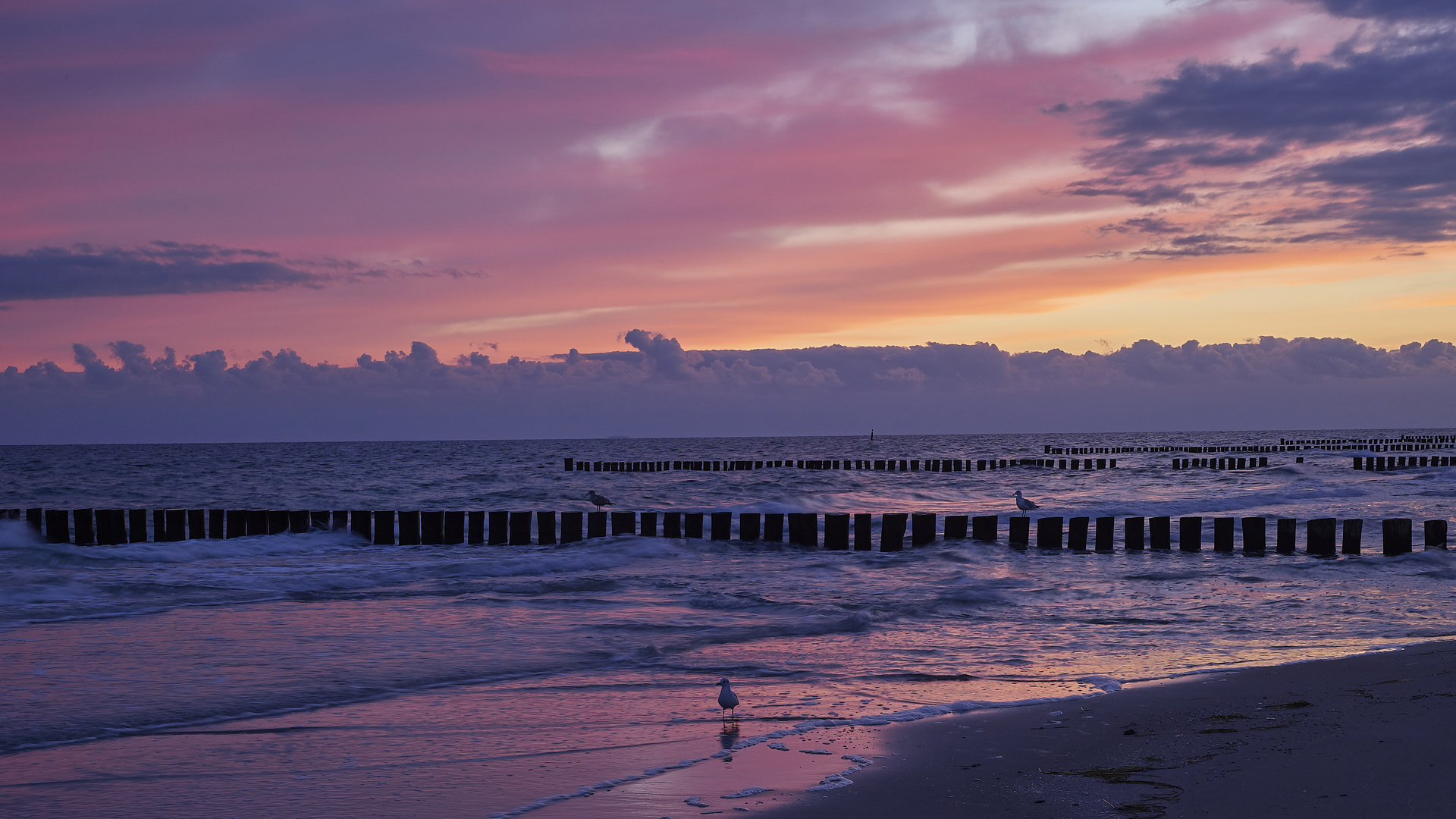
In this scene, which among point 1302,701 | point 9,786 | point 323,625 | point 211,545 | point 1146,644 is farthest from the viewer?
point 211,545

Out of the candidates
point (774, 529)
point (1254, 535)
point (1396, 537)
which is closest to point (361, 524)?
point (774, 529)

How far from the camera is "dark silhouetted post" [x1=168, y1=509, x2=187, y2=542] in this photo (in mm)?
21812

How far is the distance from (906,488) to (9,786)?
41.3m

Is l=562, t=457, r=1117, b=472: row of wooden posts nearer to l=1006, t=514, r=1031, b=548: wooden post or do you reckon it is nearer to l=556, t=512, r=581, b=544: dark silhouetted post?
l=1006, t=514, r=1031, b=548: wooden post

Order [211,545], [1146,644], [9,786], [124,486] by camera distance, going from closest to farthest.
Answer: [9,786], [1146,644], [211,545], [124,486]

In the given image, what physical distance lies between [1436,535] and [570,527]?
14.0m

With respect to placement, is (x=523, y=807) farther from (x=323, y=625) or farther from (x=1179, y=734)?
(x=323, y=625)

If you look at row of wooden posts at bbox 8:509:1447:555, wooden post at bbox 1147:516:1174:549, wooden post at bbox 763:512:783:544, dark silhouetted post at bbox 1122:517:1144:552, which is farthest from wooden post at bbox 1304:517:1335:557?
wooden post at bbox 763:512:783:544

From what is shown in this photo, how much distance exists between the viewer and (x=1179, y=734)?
5.85 m

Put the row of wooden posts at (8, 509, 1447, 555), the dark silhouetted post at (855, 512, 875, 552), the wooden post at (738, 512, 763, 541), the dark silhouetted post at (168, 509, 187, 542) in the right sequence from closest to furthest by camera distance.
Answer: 1. the row of wooden posts at (8, 509, 1447, 555)
2. the dark silhouetted post at (855, 512, 875, 552)
3. the wooden post at (738, 512, 763, 541)
4. the dark silhouetted post at (168, 509, 187, 542)

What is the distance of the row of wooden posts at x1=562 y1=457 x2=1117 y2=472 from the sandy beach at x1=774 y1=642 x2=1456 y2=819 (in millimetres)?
55846

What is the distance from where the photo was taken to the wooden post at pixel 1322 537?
1644 centimetres

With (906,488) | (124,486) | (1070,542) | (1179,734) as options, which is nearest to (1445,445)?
(906,488)

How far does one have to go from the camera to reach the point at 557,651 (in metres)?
9.14
